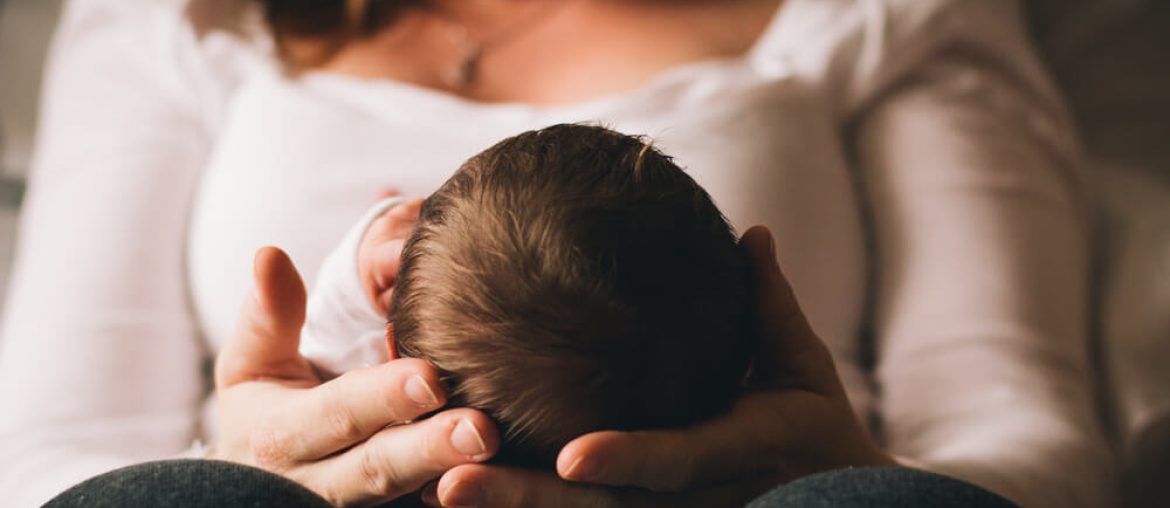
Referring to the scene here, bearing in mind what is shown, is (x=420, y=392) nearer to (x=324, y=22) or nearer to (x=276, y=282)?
(x=276, y=282)

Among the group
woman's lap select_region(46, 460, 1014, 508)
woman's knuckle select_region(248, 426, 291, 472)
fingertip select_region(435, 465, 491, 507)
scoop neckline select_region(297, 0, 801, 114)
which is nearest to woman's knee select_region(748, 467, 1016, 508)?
woman's lap select_region(46, 460, 1014, 508)

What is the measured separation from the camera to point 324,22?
0.76 m

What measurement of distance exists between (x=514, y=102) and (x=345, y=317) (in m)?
0.30

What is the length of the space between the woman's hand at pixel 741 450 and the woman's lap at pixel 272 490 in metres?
0.04

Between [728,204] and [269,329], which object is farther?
[728,204]

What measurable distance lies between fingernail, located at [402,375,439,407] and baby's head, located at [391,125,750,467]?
0.02 m

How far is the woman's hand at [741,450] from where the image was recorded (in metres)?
0.37

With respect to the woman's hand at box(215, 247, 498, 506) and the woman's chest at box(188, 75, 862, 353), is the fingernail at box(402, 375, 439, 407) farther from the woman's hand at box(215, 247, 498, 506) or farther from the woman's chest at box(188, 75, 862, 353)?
the woman's chest at box(188, 75, 862, 353)

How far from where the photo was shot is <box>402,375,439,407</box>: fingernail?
36 cm

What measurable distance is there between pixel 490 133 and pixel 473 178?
190 mm

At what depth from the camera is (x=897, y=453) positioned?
62cm

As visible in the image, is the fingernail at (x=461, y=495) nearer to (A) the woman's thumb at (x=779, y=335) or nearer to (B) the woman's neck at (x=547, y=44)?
(A) the woman's thumb at (x=779, y=335)

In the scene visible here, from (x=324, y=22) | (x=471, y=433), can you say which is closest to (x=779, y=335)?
(x=471, y=433)

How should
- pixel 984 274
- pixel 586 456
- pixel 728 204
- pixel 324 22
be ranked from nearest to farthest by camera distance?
1. pixel 586 456
2. pixel 728 204
3. pixel 984 274
4. pixel 324 22
